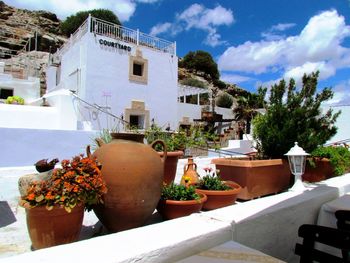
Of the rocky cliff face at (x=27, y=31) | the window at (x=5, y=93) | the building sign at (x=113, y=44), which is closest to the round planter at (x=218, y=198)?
the building sign at (x=113, y=44)

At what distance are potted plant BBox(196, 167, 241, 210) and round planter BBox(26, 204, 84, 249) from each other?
60.8 inches

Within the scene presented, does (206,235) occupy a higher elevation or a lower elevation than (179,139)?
lower

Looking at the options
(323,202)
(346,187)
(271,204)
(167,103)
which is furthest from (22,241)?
(167,103)

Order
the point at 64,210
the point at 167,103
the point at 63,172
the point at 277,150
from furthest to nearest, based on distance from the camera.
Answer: the point at 167,103 < the point at 277,150 < the point at 63,172 < the point at 64,210

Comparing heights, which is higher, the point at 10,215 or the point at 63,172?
the point at 63,172

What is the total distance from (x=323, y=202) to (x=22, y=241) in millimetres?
A: 3238

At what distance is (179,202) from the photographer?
113 inches

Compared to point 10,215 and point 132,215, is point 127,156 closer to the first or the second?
point 132,215

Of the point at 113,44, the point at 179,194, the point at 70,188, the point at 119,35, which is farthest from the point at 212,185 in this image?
the point at 119,35

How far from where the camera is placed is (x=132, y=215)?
8.27 feet

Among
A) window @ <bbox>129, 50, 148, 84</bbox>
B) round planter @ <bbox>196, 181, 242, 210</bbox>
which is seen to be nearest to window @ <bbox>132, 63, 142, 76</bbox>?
window @ <bbox>129, 50, 148, 84</bbox>

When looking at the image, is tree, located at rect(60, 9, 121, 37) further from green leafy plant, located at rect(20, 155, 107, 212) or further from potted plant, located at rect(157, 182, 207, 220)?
green leafy plant, located at rect(20, 155, 107, 212)

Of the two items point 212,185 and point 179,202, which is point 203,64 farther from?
point 179,202

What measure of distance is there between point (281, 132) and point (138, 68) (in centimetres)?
1350
